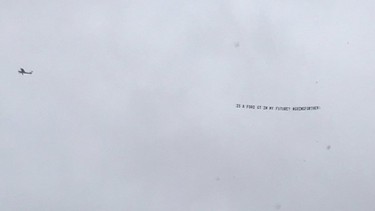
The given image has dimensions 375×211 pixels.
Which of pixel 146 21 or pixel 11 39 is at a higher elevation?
pixel 146 21

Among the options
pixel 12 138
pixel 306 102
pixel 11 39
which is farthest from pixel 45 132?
pixel 306 102

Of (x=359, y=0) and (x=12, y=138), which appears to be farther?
(x=12, y=138)

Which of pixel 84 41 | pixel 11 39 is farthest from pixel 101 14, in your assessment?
pixel 11 39

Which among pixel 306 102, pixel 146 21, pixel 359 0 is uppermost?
pixel 359 0

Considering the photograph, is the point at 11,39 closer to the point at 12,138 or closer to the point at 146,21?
the point at 12,138

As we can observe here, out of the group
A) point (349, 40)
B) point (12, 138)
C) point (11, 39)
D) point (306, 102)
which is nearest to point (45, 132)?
point (12, 138)

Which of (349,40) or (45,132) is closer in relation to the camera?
(349,40)

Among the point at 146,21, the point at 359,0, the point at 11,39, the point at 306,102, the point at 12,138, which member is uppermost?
the point at 359,0

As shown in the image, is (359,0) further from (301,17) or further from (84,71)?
(84,71)

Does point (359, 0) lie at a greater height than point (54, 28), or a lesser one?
greater
